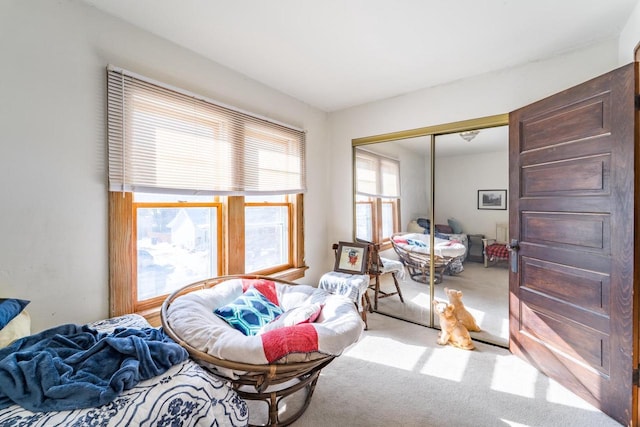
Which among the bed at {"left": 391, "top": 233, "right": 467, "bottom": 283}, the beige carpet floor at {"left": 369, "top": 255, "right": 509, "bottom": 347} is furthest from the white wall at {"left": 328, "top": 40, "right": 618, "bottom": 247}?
the beige carpet floor at {"left": 369, "top": 255, "right": 509, "bottom": 347}

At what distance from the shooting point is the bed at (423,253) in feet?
9.32

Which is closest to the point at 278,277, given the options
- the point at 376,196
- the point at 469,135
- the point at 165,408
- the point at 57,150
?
the point at 376,196

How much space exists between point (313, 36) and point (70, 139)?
5.69 ft

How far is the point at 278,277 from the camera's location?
2924 millimetres

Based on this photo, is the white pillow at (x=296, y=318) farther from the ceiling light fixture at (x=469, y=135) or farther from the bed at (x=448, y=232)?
the ceiling light fixture at (x=469, y=135)

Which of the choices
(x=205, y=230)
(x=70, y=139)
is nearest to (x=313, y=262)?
(x=205, y=230)

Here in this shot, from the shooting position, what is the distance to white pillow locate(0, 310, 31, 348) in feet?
4.05

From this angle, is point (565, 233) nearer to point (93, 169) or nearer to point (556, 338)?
point (556, 338)

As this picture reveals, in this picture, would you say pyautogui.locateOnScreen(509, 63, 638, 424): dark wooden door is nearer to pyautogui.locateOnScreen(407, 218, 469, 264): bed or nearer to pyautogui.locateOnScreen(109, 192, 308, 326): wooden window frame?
pyautogui.locateOnScreen(407, 218, 469, 264): bed

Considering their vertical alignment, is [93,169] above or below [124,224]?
above

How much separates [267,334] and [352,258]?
5.70 feet

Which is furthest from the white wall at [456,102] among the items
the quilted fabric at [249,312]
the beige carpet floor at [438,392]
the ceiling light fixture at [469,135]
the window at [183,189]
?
the quilted fabric at [249,312]

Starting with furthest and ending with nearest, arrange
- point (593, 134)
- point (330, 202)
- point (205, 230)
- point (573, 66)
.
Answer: point (330, 202)
point (205, 230)
point (573, 66)
point (593, 134)

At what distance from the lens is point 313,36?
201cm
